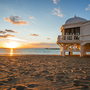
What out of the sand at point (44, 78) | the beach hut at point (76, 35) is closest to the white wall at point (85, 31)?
the beach hut at point (76, 35)

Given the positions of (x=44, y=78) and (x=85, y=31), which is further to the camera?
(x=85, y=31)

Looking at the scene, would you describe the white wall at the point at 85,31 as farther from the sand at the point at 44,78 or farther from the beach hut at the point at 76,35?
the sand at the point at 44,78

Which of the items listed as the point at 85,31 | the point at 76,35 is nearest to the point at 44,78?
the point at 76,35

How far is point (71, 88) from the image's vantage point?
11.2 ft

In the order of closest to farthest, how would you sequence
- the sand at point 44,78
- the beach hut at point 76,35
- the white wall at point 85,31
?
the sand at point 44,78 → the white wall at point 85,31 → the beach hut at point 76,35

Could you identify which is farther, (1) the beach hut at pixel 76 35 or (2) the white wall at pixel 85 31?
(1) the beach hut at pixel 76 35

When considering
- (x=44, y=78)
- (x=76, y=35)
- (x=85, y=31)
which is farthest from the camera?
(x=76, y=35)

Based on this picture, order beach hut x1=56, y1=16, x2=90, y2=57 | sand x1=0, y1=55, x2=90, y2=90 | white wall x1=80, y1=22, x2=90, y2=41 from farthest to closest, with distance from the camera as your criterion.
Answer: beach hut x1=56, y1=16, x2=90, y2=57 → white wall x1=80, y1=22, x2=90, y2=41 → sand x1=0, y1=55, x2=90, y2=90

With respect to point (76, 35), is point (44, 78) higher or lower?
lower

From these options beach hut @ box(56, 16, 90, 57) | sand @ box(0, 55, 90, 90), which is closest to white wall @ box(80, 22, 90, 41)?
beach hut @ box(56, 16, 90, 57)

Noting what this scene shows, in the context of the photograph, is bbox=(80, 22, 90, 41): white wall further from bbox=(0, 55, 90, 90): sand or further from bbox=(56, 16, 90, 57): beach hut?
bbox=(0, 55, 90, 90): sand

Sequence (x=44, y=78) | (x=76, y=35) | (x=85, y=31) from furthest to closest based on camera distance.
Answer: (x=76, y=35) < (x=85, y=31) < (x=44, y=78)

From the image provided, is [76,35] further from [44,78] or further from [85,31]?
[44,78]

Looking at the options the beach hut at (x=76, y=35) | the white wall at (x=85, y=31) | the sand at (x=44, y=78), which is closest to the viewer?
the sand at (x=44, y=78)
